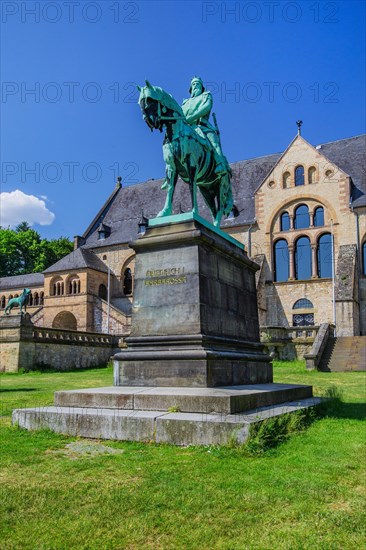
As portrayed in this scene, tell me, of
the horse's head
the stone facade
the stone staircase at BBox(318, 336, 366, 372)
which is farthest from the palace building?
the horse's head

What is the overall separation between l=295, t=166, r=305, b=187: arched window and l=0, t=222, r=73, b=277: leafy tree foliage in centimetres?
3970

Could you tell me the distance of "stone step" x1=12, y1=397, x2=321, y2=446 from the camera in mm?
5758

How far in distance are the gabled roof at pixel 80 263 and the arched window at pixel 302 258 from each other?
18.7 meters

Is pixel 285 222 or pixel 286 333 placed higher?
pixel 285 222

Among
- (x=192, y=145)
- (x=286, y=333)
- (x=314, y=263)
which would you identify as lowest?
(x=286, y=333)

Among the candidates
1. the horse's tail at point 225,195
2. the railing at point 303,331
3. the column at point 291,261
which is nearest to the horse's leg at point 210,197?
the horse's tail at point 225,195

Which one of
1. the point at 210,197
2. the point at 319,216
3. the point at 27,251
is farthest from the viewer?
the point at 27,251

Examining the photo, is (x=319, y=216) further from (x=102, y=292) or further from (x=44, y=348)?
(x=44, y=348)

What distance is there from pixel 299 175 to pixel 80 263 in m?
21.2

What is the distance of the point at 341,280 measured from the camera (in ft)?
113

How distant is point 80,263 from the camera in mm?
46844

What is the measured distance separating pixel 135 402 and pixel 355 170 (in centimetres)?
3836

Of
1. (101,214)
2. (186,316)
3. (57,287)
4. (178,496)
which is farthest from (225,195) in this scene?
(101,214)

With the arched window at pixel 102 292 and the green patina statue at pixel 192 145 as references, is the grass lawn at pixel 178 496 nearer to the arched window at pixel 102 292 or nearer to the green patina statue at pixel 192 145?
the green patina statue at pixel 192 145
